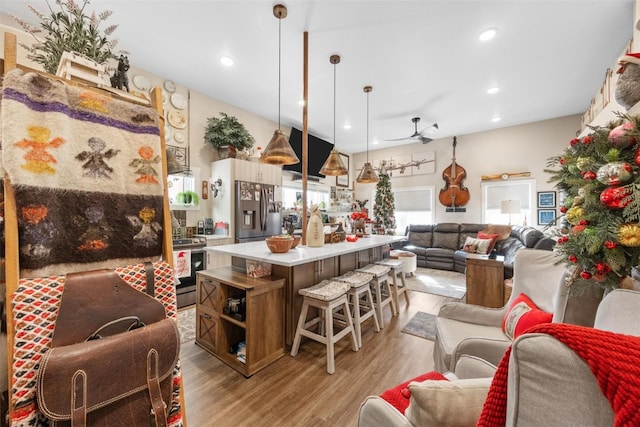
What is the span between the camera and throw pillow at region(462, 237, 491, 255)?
4906 mm

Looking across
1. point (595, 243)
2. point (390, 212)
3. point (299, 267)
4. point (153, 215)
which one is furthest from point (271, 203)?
point (595, 243)

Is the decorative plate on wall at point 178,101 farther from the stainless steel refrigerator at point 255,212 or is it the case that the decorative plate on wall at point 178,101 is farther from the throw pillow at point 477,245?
the throw pillow at point 477,245

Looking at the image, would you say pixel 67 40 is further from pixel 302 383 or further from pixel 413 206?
pixel 413 206

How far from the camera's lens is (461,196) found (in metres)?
6.11

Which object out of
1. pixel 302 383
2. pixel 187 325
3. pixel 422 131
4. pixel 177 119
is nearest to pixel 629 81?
pixel 302 383

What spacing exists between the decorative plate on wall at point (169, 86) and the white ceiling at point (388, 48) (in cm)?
14

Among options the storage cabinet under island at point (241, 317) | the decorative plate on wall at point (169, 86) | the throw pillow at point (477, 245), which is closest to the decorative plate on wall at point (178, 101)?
the decorative plate on wall at point (169, 86)

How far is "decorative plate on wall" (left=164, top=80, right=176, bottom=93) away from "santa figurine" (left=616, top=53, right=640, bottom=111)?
4637 mm

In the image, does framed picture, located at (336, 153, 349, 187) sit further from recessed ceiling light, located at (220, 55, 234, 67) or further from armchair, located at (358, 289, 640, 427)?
armchair, located at (358, 289, 640, 427)

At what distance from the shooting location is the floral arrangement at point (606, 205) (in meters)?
0.88

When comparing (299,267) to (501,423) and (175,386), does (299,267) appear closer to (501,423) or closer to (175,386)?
(175,386)

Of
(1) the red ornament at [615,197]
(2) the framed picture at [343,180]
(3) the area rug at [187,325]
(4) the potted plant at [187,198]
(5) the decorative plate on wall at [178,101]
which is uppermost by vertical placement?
(5) the decorative plate on wall at [178,101]

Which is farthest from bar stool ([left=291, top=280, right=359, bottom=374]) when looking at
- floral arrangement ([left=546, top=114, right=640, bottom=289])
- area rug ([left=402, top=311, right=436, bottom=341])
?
floral arrangement ([left=546, top=114, right=640, bottom=289])

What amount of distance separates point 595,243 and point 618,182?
233 millimetres
